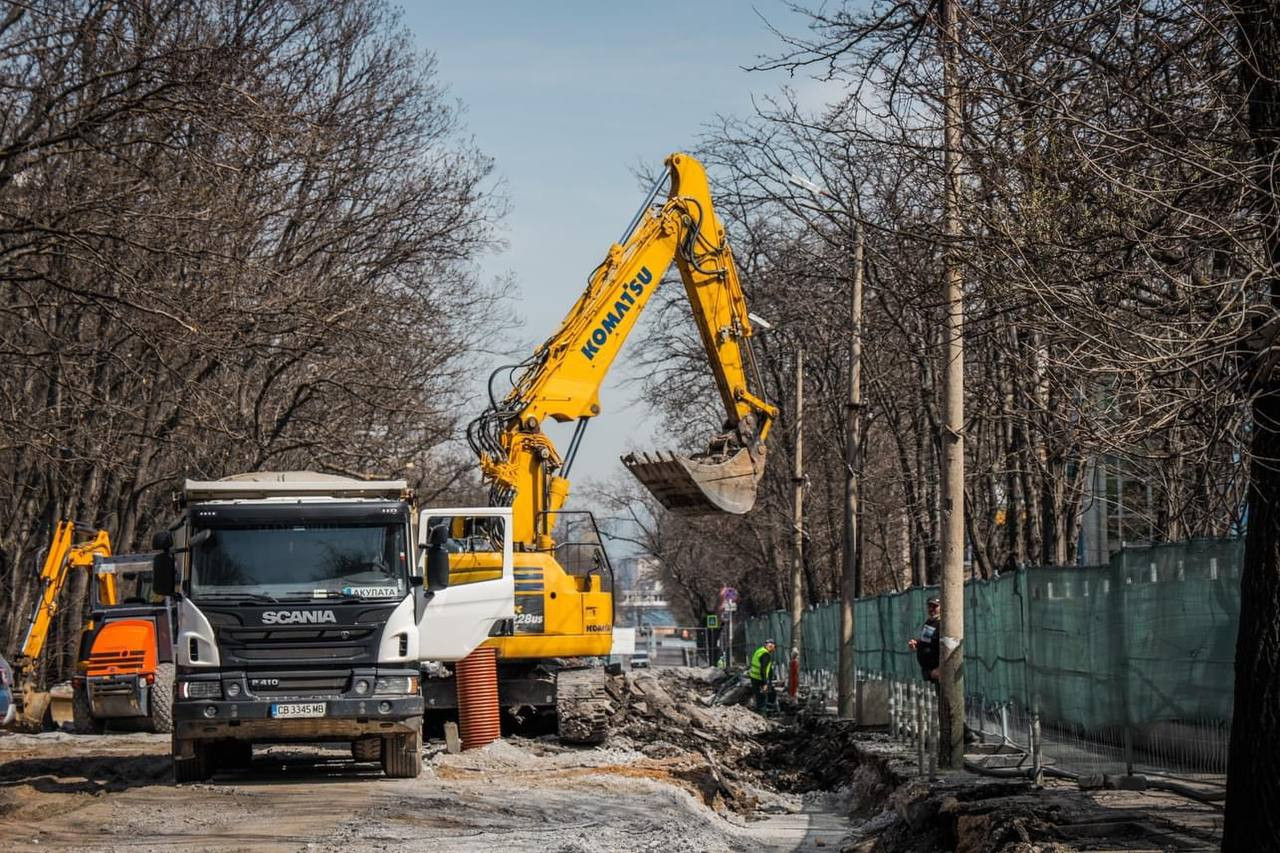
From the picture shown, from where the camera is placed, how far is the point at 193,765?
17.8 metres

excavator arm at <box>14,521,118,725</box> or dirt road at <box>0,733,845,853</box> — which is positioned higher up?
excavator arm at <box>14,521,118,725</box>

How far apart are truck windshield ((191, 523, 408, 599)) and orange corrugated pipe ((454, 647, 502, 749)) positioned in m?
4.58

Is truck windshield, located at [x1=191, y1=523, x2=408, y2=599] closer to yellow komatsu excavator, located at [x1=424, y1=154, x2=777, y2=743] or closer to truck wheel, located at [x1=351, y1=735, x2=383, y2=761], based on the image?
truck wheel, located at [x1=351, y1=735, x2=383, y2=761]

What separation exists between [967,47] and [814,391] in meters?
35.8

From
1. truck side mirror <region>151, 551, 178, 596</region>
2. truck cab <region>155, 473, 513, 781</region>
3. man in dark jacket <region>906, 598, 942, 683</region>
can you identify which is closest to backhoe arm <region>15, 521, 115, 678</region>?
truck cab <region>155, 473, 513, 781</region>

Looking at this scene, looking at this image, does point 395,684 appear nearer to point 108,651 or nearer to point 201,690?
point 201,690

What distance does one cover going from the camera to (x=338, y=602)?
1727 cm

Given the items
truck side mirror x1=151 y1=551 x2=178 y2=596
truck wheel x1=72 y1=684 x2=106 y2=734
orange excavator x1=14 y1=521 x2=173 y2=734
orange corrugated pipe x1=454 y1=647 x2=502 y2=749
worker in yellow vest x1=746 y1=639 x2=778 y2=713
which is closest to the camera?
truck side mirror x1=151 y1=551 x2=178 y2=596

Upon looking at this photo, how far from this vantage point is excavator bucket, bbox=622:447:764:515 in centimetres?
2300

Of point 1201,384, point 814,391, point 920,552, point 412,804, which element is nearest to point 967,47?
point 1201,384

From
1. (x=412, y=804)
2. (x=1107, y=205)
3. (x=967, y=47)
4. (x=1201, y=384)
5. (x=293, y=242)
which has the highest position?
(x=293, y=242)

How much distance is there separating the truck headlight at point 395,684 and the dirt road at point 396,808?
941 millimetres

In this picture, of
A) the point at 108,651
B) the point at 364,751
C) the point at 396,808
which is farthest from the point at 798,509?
the point at 396,808

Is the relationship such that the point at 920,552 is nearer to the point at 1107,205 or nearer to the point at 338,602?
the point at 338,602
